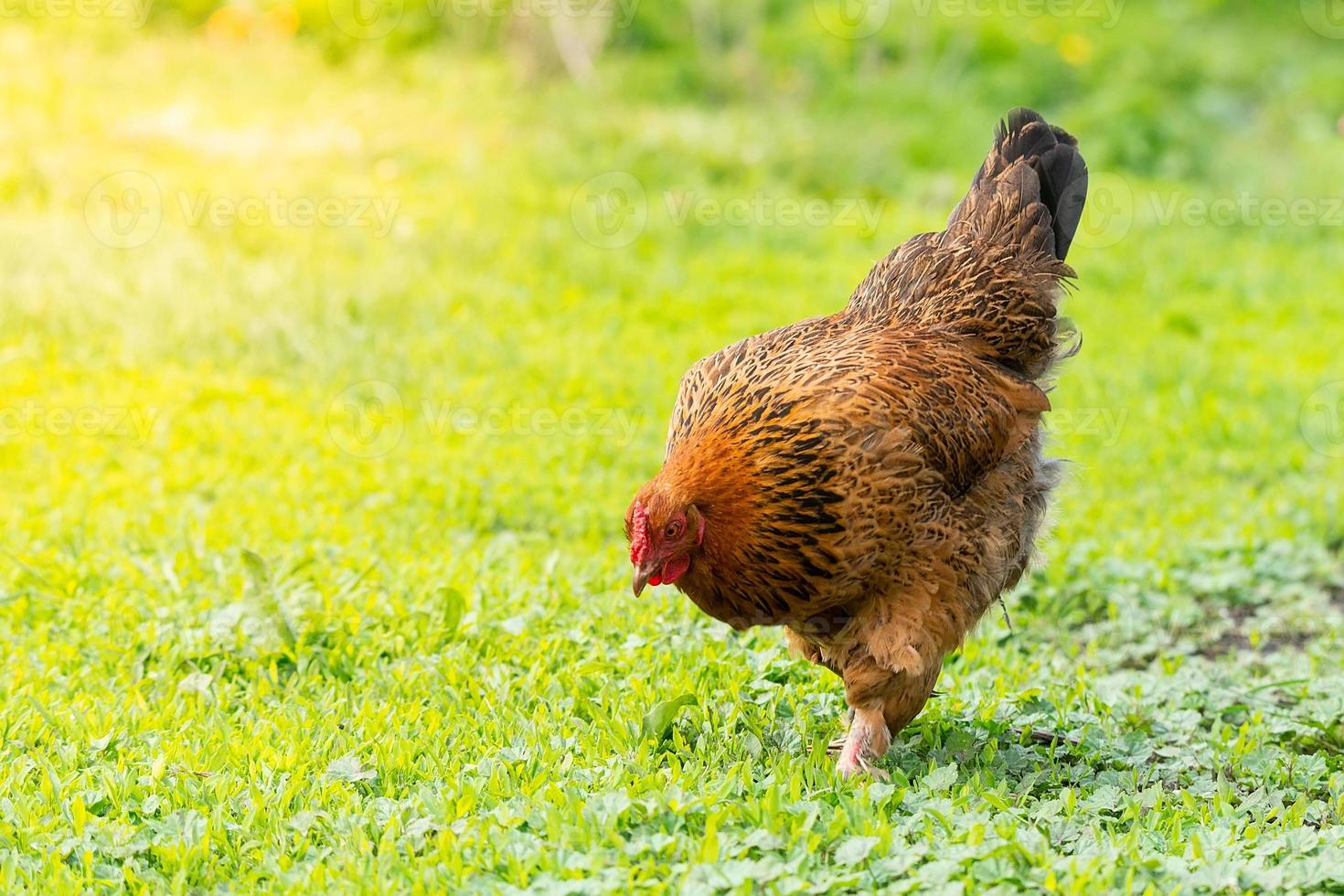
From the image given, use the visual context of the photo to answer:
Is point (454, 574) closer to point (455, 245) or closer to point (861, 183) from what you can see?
point (455, 245)

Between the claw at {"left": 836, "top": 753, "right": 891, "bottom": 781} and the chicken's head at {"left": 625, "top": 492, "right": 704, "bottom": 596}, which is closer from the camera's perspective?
the chicken's head at {"left": 625, "top": 492, "right": 704, "bottom": 596}

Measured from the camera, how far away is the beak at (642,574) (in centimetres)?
364

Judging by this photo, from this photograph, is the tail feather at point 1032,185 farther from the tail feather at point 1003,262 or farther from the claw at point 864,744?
the claw at point 864,744

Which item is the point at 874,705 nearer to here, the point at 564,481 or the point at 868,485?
the point at 868,485

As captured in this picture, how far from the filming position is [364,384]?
7551 millimetres

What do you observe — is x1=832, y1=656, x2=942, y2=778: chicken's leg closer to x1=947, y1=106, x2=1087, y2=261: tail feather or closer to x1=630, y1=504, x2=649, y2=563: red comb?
x1=630, y1=504, x2=649, y2=563: red comb

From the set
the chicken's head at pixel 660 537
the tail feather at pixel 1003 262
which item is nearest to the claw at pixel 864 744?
the chicken's head at pixel 660 537

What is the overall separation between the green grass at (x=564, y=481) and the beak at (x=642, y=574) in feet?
1.68

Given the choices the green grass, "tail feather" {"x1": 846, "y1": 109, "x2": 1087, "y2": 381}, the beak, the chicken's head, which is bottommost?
the green grass

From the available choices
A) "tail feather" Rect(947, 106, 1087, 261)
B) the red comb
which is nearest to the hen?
the red comb

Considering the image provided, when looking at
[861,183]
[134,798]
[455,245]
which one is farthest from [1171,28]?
[134,798]

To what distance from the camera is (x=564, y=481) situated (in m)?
6.68

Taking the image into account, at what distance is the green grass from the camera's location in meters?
3.53

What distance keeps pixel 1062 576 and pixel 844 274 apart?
3.65 meters
